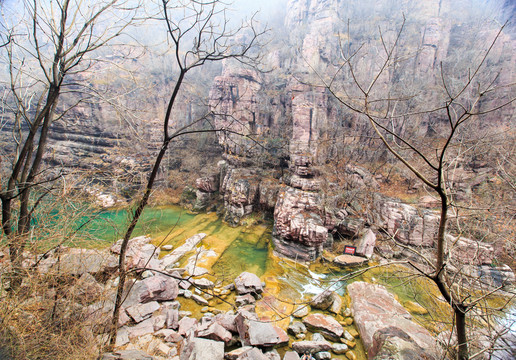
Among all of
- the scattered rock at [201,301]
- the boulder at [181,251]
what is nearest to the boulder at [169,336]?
the scattered rock at [201,301]

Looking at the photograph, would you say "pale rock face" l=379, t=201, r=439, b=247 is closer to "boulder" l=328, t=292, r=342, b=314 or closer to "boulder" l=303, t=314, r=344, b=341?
"boulder" l=328, t=292, r=342, b=314

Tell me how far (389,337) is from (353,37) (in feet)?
80.8

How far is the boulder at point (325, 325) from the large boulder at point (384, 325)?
2.18 ft

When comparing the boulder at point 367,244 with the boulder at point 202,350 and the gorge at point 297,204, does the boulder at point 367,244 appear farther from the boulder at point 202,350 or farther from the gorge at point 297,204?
the boulder at point 202,350

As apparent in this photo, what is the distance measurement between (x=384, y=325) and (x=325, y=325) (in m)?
1.51

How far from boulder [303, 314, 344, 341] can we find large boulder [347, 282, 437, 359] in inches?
26.2

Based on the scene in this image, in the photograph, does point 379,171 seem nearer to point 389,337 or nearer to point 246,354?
point 389,337

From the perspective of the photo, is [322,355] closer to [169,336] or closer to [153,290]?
[169,336]

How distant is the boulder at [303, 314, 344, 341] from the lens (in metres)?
5.62

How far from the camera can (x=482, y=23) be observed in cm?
1731

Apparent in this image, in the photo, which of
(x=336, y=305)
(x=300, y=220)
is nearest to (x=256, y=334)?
(x=336, y=305)

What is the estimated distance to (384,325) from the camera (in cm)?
564

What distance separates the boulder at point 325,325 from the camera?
5621mm

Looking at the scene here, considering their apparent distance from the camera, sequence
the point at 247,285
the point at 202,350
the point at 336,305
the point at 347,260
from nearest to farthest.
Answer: the point at 202,350, the point at 336,305, the point at 247,285, the point at 347,260
